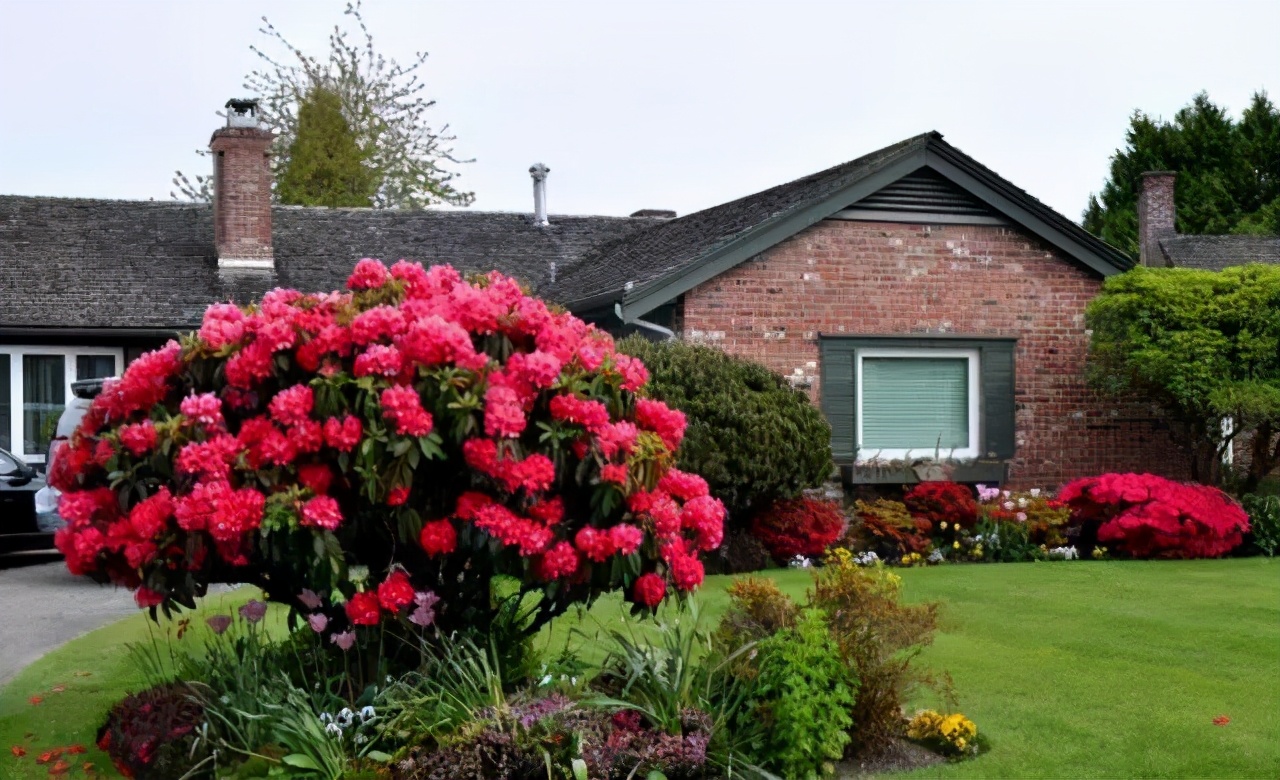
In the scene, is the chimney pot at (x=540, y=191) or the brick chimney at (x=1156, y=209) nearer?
the chimney pot at (x=540, y=191)

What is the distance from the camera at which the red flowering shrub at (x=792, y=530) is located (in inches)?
568

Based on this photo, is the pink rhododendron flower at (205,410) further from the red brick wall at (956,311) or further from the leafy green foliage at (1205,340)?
the leafy green foliage at (1205,340)

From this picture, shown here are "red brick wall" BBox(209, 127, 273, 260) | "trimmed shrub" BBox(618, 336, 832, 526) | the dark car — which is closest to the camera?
"trimmed shrub" BBox(618, 336, 832, 526)

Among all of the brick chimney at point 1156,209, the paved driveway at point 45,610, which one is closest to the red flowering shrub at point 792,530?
the paved driveway at point 45,610

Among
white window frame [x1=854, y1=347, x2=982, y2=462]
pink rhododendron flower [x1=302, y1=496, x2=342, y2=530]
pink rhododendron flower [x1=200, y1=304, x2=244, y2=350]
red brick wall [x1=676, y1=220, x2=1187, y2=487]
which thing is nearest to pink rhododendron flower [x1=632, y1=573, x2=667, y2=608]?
pink rhododendron flower [x1=302, y1=496, x2=342, y2=530]

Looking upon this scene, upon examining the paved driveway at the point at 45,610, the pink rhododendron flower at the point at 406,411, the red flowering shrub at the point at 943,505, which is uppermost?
the pink rhododendron flower at the point at 406,411

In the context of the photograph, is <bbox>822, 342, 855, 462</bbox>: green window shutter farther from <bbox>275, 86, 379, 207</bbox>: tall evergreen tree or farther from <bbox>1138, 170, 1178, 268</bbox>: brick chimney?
<bbox>275, 86, 379, 207</bbox>: tall evergreen tree

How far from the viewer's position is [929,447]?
55.9ft

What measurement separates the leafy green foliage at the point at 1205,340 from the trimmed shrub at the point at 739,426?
429 cm

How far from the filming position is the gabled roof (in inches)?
632

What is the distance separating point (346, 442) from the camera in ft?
20.4

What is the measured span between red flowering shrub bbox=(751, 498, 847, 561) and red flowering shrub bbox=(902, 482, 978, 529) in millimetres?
1344

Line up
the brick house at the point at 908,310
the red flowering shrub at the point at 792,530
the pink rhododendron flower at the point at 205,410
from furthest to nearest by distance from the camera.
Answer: the brick house at the point at 908,310, the red flowering shrub at the point at 792,530, the pink rhododendron flower at the point at 205,410

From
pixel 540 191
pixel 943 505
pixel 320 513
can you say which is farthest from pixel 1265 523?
pixel 540 191
